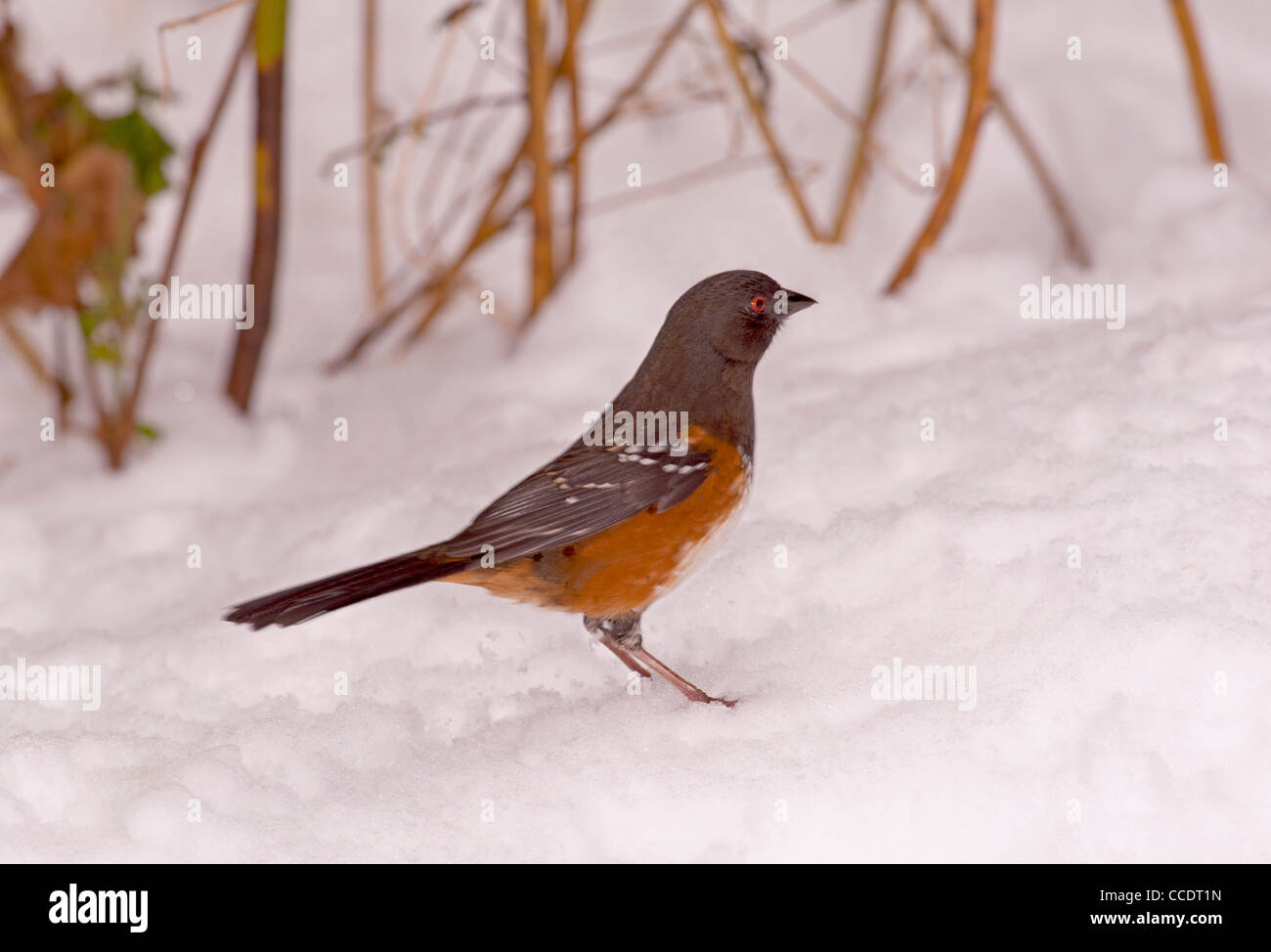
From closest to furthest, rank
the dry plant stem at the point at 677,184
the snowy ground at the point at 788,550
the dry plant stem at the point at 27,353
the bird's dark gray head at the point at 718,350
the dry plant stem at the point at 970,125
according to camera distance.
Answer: the snowy ground at the point at 788,550
the bird's dark gray head at the point at 718,350
the dry plant stem at the point at 970,125
the dry plant stem at the point at 27,353
the dry plant stem at the point at 677,184

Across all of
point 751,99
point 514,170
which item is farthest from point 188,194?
point 751,99

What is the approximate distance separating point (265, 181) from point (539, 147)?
68 cm

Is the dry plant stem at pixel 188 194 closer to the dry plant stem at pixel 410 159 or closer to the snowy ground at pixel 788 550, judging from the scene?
the snowy ground at pixel 788 550

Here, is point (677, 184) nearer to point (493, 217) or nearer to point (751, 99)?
point (493, 217)

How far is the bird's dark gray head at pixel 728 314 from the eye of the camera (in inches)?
90.0

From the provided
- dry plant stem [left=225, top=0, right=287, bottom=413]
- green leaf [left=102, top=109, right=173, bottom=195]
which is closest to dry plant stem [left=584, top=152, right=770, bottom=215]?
dry plant stem [left=225, top=0, right=287, bottom=413]

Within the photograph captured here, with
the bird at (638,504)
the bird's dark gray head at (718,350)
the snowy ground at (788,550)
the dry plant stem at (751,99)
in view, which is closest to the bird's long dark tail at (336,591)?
the bird at (638,504)

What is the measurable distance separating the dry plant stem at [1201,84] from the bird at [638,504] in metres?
1.65

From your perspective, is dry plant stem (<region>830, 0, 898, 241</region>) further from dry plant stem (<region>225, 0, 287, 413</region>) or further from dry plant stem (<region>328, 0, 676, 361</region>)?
dry plant stem (<region>225, 0, 287, 413</region>)

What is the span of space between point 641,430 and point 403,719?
670mm

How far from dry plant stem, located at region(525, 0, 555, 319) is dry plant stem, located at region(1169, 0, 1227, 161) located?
1565 millimetres

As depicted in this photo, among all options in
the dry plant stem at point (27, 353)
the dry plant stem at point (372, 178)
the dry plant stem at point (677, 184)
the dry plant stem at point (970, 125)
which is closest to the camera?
the dry plant stem at point (970, 125)

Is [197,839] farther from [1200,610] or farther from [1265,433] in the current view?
[1265,433]

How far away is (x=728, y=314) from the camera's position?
2.29m
